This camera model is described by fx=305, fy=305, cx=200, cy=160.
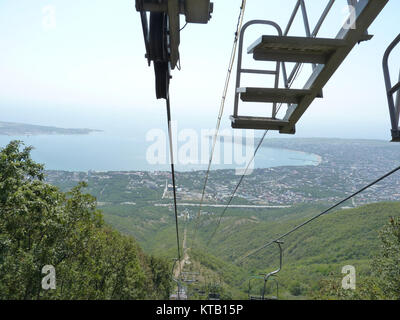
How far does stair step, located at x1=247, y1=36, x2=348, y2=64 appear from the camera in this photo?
198 centimetres

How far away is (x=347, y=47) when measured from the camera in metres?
2.05

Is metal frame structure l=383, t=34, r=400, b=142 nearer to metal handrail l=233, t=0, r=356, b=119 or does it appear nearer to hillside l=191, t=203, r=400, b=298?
metal handrail l=233, t=0, r=356, b=119

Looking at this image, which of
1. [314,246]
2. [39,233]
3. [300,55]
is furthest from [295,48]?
[314,246]

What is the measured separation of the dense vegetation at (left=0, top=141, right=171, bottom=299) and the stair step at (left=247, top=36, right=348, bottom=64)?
661 centimetres

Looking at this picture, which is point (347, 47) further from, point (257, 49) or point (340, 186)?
point (340, 186)

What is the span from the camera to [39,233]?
358 inches

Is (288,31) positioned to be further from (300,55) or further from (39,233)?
(39,233)

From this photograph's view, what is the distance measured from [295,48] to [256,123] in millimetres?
890

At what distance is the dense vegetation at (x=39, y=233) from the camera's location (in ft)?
23.6

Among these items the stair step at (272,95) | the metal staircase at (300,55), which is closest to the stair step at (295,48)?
the metal staircase at (300,55)

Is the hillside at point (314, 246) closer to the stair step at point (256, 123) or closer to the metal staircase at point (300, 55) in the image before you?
the stair step at point (256, 123)

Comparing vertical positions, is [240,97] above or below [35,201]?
above

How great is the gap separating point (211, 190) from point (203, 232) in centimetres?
3347
